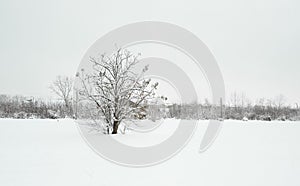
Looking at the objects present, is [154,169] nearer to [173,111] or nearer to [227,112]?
[173,111]

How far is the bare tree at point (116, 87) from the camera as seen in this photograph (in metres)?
10.0

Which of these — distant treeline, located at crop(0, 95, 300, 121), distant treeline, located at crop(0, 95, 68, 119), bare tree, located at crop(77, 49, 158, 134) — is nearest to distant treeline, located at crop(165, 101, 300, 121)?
distant treeline, located at crop(0, 95, 300, 121)

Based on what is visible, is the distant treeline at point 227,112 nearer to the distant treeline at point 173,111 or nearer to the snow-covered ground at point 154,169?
the distant treeline at point 173,111

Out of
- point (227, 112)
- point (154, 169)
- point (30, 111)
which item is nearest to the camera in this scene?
point (154, 169)

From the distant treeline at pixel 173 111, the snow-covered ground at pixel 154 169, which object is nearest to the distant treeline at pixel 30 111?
the distant treeline at pixel 173 111

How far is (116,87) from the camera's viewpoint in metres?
10.3

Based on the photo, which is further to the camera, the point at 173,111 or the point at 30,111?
the point at 173,111

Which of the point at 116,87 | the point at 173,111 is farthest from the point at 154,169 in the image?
the point at 173,111

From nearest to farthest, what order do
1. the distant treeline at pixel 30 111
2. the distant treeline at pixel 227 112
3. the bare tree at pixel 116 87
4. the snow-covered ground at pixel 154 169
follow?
the snow-covered ground at pixel 154 169
the bare tree at pixel 116 87
the distant treeline at pixel 30 111
the distant treeline at pixel 227 112

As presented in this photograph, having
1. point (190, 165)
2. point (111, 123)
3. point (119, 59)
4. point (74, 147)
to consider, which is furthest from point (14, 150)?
point (119, 59)

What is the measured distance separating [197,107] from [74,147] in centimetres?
2554

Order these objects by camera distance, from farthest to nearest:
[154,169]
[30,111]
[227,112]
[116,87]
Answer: [227,112]
[30,111]
[116,87]
[154,169]

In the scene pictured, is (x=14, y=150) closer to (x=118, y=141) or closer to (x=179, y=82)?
(x=118, y=141)

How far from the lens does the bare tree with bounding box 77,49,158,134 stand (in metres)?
10.0
